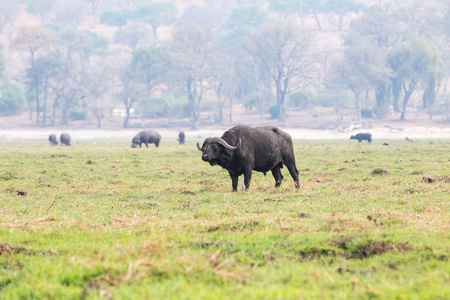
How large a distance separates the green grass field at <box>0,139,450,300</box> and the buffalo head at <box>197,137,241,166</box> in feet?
2.89

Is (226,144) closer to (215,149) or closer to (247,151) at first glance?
(215,149)

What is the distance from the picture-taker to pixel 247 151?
1261 centimetres

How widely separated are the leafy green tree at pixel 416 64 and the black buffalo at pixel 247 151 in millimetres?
57889

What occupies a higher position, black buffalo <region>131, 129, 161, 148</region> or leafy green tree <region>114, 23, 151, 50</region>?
leafy green tree <region>114, 23, 151, 50</region>

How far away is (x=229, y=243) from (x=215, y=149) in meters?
5.79

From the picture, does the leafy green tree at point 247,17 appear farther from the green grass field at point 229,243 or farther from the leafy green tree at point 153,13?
the green grass field at point 229,243

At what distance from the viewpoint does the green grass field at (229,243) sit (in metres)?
5.12

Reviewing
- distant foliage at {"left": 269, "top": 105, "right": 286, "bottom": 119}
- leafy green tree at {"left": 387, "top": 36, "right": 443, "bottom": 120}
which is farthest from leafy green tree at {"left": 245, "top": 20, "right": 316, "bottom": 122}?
leafy green tree at {"left": 387, "top": 36, "right": 443, "bottom": 120}

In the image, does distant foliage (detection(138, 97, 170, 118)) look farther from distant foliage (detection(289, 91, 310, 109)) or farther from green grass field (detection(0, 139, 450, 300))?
green grass field (detection(0, 139, 450, 300))

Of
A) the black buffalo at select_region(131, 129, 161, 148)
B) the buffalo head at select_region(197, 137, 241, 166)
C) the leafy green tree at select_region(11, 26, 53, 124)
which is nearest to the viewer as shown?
the buffalo head at select_region(197, 137, 241, 166)

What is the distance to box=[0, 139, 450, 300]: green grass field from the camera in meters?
5.12

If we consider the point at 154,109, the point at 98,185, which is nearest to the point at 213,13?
the point at 154,109

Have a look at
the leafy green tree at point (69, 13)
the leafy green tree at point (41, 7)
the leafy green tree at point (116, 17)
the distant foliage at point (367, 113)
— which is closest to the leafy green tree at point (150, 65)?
the distant foliage at point (367, 113)

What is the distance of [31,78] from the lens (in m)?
74.3
